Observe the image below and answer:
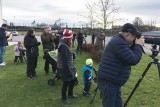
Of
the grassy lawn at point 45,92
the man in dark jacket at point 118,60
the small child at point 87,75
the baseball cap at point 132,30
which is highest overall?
the baseball cap at point 132,30

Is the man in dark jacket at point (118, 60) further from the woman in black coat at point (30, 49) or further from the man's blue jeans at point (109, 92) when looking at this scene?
the woman in black coat at point (30, 49)

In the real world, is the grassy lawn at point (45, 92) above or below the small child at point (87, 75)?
below

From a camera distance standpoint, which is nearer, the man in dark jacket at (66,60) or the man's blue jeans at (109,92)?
the man's blue jeans at (109,92)

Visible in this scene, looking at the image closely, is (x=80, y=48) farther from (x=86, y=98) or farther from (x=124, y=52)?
(x=124, y=52)

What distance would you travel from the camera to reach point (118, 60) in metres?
5.14

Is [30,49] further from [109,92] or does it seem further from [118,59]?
[118,59]

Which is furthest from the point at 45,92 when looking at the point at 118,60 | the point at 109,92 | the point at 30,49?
the point at 118,60

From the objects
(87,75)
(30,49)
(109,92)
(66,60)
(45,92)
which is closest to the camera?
(109,92)

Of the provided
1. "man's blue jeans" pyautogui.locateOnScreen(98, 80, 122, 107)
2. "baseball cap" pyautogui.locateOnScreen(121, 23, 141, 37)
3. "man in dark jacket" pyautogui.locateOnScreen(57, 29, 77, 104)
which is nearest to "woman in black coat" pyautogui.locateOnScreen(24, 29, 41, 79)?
"man in dark jacket" pyautogui.locateOnScreen(57, 29, 77, 104)

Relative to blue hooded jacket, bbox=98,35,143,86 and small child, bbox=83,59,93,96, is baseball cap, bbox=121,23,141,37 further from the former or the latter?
small child, bbox=83,59,93,96

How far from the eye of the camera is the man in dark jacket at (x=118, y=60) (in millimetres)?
5066

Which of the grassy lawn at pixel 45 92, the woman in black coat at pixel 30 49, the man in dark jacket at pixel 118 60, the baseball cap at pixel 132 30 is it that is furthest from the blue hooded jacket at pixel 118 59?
the woman in black coat at pixel 30 49

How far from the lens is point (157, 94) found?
368 inches

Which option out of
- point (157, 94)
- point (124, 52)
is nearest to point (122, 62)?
point (124, 52)
